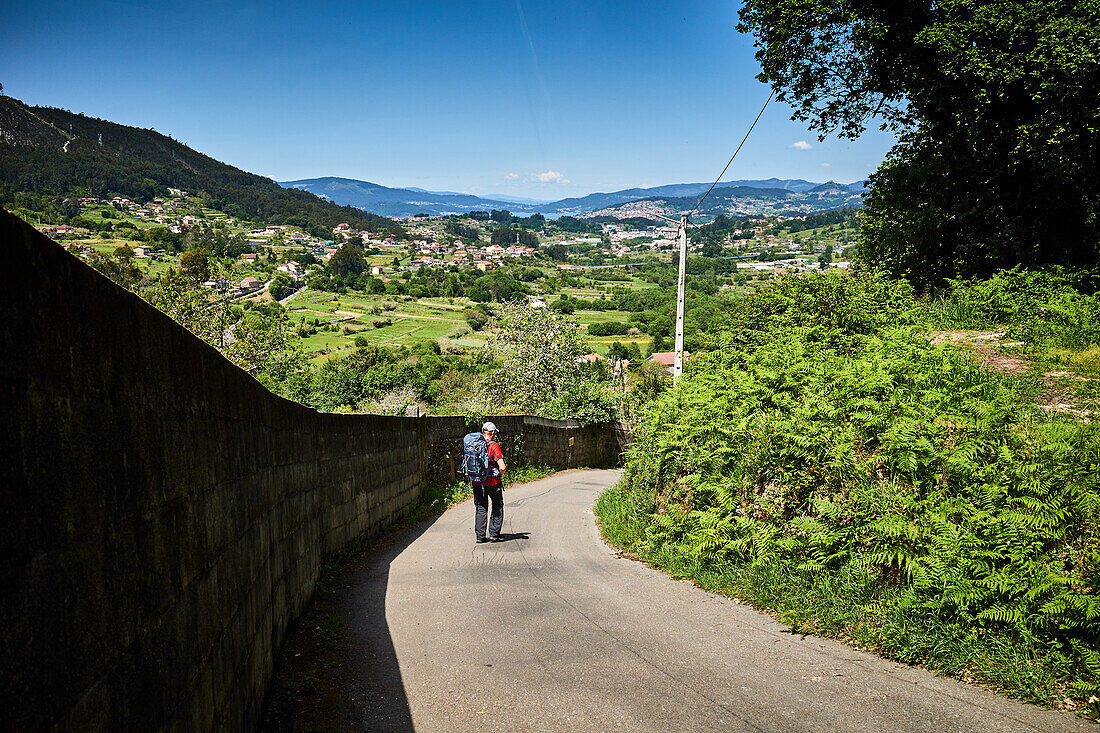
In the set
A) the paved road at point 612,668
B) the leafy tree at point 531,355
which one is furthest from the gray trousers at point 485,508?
A: the leafy tree at point 531,355

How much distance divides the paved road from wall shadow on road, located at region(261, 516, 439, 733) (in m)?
0.02

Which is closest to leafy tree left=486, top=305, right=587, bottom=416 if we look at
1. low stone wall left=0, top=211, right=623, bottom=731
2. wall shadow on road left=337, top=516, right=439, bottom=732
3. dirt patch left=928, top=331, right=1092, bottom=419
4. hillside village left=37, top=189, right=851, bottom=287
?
hillside village left=37, top=189, right=851, bottom=287

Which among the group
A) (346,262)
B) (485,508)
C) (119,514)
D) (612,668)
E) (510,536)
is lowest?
(510,536)

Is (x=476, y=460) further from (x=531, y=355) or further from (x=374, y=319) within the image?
(x=374, y=319)

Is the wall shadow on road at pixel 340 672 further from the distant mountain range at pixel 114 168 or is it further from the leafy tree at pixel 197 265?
the leafy tree at pixel 197 265

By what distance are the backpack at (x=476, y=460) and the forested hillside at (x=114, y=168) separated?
22.5 feet

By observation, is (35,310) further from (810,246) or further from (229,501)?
(810,246)

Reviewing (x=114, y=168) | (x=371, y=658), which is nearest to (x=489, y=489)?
(x=371, y=658)

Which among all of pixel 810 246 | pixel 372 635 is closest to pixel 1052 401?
pixel 372 635

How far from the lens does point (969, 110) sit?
15.8 meters

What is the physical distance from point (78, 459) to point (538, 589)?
20.7 feet

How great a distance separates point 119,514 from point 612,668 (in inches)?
155

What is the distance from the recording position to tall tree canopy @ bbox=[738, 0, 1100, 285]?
543 inches

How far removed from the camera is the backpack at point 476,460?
35.1 feet
